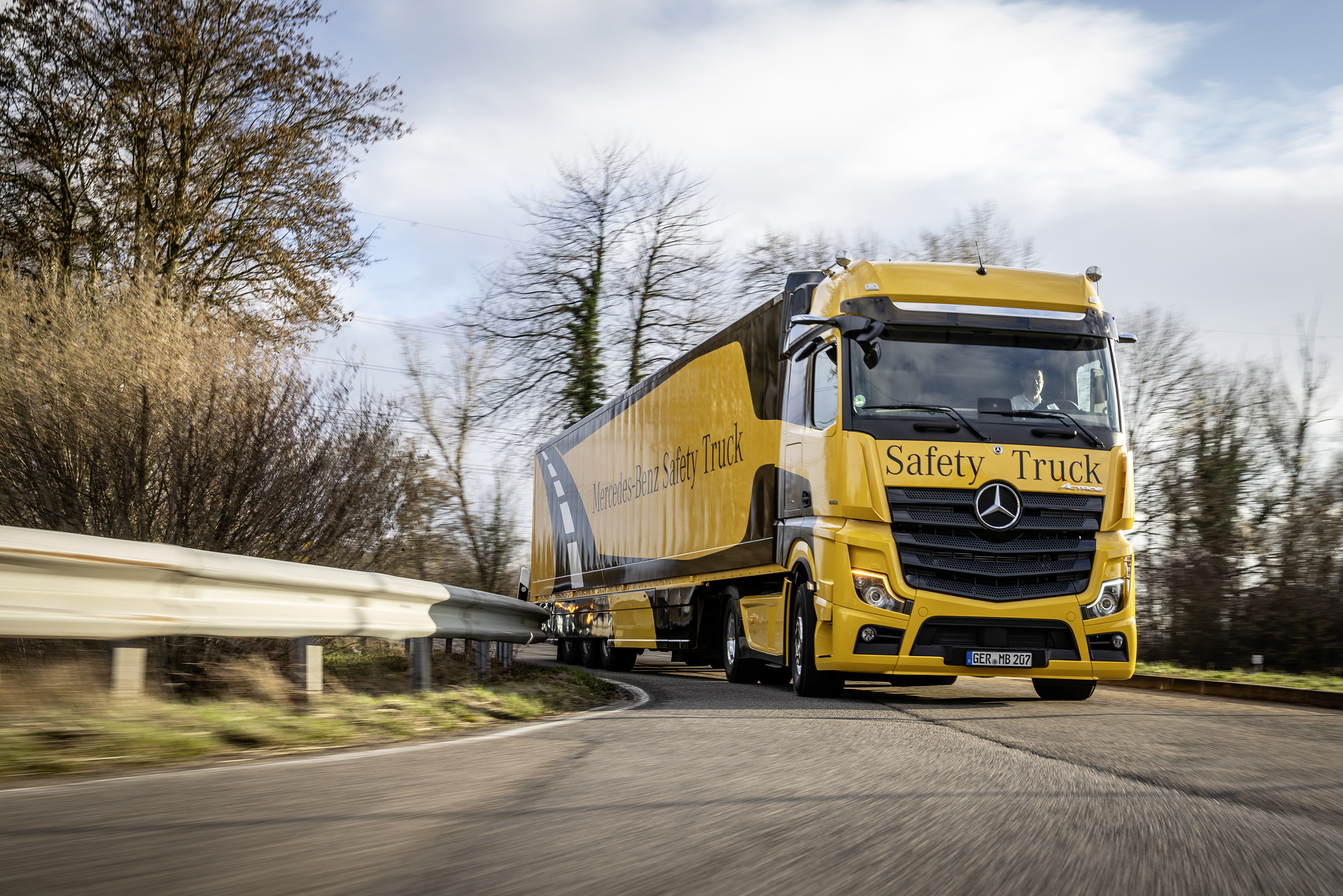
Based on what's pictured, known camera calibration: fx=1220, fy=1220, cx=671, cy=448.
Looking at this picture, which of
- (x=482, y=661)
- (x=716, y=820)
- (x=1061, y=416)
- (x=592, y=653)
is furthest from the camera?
(x=592, y=653)

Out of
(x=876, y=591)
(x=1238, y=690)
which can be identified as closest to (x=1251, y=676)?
(x=1238, y=690)

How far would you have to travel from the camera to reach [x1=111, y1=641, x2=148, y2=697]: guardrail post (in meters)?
6.60

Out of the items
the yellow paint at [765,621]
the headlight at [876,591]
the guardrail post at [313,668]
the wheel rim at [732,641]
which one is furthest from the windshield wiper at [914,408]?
the guardrail post at [313,668]

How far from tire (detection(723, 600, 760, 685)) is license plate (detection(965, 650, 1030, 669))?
350 centimetres

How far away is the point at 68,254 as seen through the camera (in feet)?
65.7

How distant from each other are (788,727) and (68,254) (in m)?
16.8

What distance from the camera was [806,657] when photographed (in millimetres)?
11180

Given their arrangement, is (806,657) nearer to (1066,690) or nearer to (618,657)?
(1066,690)

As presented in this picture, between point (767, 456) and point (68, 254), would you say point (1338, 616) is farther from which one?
point (68, 254)

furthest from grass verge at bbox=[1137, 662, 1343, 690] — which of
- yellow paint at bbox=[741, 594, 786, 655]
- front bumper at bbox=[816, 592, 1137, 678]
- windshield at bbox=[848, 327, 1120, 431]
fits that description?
yellow paint at bbox=[741, 594, 786, 655]

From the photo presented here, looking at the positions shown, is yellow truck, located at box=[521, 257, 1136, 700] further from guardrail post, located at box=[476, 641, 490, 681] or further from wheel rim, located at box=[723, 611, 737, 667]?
guardrail post, located at box=[476, 641, 490, 681]

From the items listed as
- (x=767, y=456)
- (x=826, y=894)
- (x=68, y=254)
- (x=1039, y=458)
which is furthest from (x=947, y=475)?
(x=68, y=254)

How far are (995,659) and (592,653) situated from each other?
11.4 meters

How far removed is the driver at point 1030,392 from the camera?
10.8m
